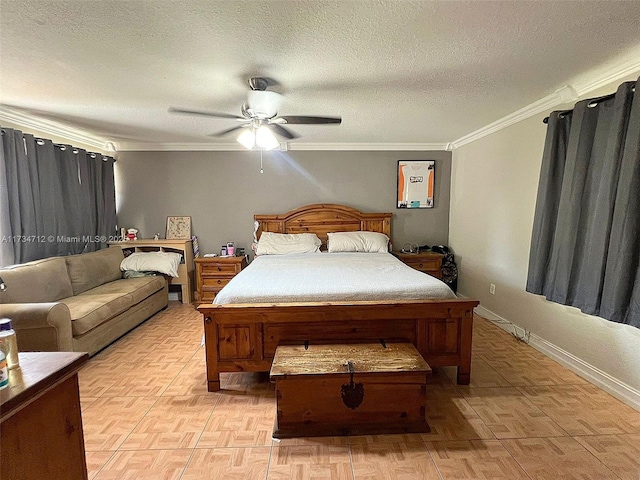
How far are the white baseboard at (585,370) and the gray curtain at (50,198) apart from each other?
4.66 meters

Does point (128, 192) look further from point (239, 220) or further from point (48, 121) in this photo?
point (239, 220)

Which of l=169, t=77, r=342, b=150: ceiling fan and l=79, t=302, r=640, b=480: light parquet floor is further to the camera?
l=169, t=77, r=342, b=150: ceiling fan

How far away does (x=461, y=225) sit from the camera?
4164 millimetres

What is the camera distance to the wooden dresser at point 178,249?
414 centimetres

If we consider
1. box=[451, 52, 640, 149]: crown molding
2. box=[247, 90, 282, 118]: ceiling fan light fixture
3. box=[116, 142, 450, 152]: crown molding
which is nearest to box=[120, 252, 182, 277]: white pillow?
box=[116, 142, 450, 152]: crown molding

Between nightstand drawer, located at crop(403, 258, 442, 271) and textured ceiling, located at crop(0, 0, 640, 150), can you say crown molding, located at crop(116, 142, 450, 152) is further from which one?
nightstand drawer, located at crop(403, 258, 442, 271)

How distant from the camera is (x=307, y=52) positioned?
1.81 meters

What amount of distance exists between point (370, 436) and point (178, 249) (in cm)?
345

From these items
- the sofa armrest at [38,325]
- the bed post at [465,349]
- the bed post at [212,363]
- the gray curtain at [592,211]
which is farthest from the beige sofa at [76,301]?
the gray curtain at [592,211]

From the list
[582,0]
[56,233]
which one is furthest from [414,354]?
[56,233]

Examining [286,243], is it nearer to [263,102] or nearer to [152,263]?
[152,263]

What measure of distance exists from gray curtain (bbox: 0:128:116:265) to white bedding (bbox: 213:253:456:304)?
6.69 ft

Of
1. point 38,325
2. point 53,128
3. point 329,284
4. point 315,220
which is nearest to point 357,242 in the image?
point 315,220

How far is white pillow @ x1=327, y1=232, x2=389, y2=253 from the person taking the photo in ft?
13.0
